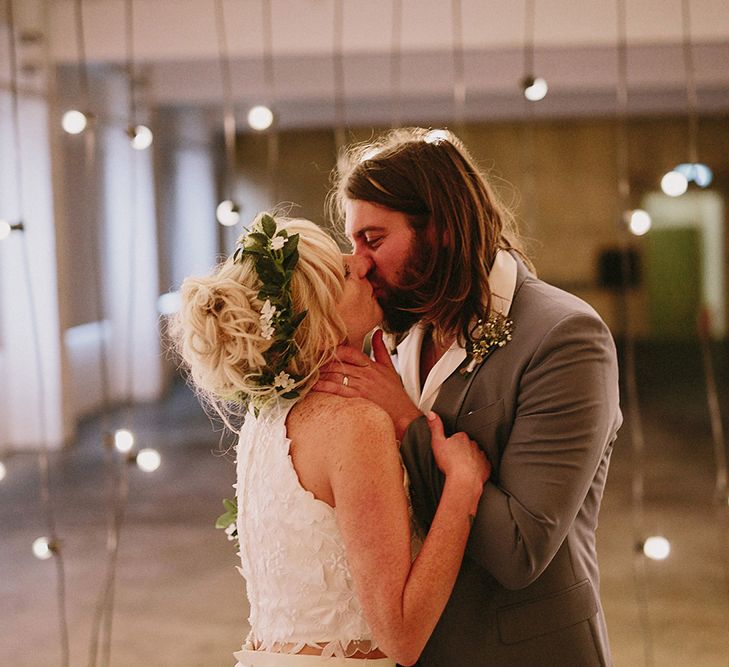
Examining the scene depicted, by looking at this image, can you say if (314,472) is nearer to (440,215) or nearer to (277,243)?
(277,243)

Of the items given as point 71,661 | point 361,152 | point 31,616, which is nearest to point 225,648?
point 71,661

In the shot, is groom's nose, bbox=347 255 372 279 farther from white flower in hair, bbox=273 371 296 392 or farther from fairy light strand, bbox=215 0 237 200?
fairy light strand, bbox=215 0 237 200

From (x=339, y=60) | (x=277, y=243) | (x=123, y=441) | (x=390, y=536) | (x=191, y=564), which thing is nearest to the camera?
(x=390, y=536)

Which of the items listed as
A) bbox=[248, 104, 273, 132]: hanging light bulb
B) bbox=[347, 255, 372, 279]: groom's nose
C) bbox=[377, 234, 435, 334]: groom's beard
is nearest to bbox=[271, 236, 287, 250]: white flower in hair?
bbox=[347, 255, 372, 279]: groom's nose

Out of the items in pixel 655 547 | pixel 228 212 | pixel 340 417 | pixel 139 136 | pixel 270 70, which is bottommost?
pixel 655 547

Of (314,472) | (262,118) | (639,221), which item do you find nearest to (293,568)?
(314,472)

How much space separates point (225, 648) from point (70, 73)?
5.93 metres

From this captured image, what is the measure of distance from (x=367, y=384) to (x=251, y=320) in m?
0.22

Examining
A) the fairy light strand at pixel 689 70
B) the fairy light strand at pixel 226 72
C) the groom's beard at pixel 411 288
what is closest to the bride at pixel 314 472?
the groom's beard at pixel 411 288

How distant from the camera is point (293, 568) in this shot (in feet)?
4.91

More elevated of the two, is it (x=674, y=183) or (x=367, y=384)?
(x=674, y=183)

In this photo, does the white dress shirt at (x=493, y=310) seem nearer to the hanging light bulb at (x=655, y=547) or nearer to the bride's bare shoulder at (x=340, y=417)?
the bride's bare shoulder at (x=340, y=417)

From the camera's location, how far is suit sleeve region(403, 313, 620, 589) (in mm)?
1384

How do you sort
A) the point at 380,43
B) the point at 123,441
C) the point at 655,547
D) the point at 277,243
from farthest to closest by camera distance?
the point at 380,43 < the point at 123,441 < the point at 655,547 < the point at 277,243
